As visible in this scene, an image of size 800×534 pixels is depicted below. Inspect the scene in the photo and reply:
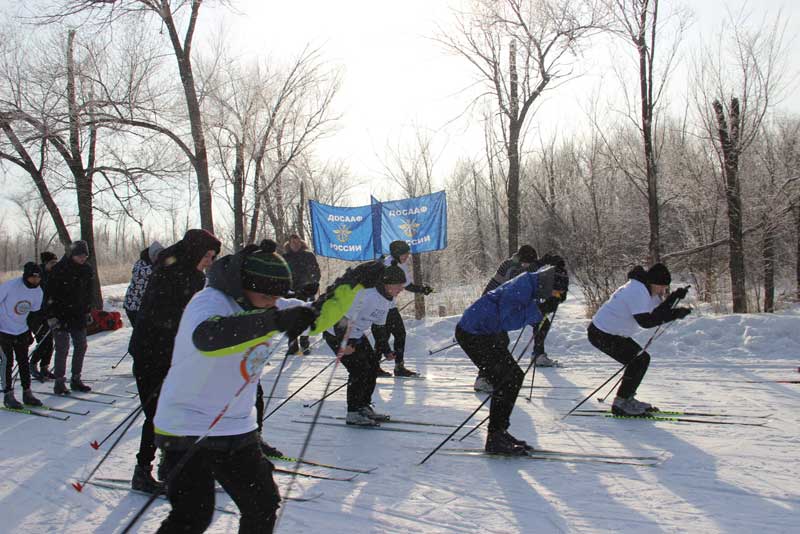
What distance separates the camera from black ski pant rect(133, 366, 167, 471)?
14.9 ft

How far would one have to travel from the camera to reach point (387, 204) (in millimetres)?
14016

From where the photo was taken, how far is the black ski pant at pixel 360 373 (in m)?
6.29

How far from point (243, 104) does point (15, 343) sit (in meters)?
11.5

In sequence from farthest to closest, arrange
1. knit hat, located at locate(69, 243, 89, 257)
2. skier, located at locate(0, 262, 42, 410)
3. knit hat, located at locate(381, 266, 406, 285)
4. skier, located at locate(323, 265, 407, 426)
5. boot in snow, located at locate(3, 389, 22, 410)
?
knit hat, located at locate(69, 243, 89, 257) → skier, located at locate(0, 262, 42, 410) → boot in snow, located at locate(3, 389, 22, 410) → skier, located at locate(323, 265, 407, 426) → knit hat, located at locate(381, 266, 406, 285)

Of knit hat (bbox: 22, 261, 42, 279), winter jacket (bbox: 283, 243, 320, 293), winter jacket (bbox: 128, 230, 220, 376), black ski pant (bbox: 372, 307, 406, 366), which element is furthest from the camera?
winter jacket (bbox: 283, 243, 320, 293)

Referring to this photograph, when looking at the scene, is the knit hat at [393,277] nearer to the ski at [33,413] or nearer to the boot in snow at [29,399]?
the ski at [33,413]

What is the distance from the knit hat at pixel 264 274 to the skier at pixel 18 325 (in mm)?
6214

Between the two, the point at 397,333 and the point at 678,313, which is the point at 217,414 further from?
the point at 397,333

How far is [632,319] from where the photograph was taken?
20.8 ft

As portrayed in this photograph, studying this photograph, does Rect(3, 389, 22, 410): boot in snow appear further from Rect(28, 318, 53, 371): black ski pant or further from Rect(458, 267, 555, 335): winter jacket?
Rect(458, 267, 555, 335): winter jacket

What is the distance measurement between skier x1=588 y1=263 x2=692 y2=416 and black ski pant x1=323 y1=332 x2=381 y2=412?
2.26m

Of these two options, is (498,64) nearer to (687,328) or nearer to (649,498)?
(687,328)

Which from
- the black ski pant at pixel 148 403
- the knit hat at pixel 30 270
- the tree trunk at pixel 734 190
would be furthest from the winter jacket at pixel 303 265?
the tree trunk at pixel 734 190

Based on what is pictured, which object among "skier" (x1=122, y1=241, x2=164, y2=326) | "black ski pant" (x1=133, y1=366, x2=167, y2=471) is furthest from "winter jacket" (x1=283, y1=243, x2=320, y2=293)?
"black ski pant" (x1=133, y1=366, x2=167, y2=471)
